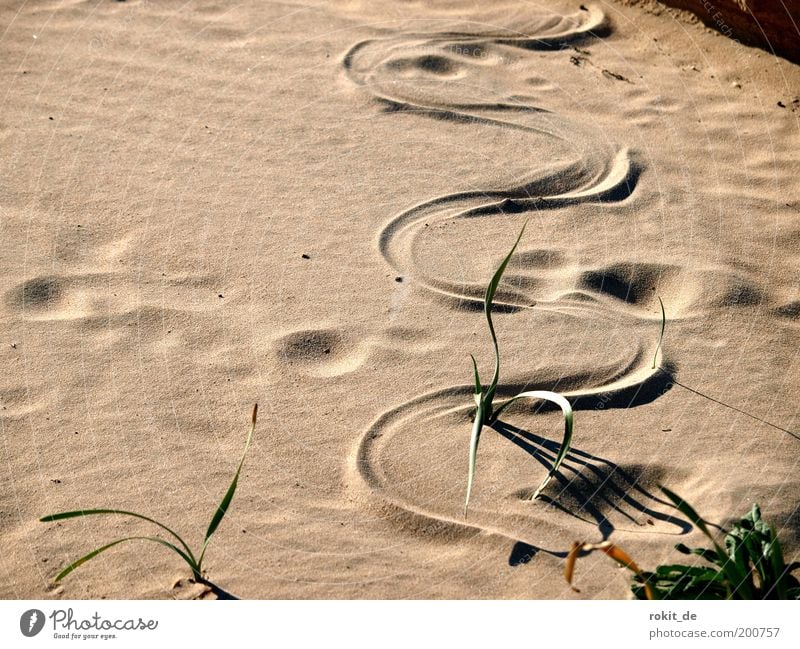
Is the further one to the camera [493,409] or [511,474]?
[493,409]

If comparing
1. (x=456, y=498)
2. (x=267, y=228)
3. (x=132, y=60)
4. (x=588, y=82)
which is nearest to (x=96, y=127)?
(x=132, y=60)

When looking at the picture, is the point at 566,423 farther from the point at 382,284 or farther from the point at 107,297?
the point at 107,297

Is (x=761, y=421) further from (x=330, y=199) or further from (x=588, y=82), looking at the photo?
(x=588, y=82)

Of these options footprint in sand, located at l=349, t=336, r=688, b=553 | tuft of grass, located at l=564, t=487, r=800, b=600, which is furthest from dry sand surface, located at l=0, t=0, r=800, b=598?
tuft of grass, located at l=564, t=487, r=800, b=600

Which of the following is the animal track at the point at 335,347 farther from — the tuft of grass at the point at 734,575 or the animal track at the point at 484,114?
the tuft of grass at the point at 734,575

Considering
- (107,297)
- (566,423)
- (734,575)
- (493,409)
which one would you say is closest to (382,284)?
(493,409)

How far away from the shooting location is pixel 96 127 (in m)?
4.30

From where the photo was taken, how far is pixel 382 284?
A: 3518 mm
